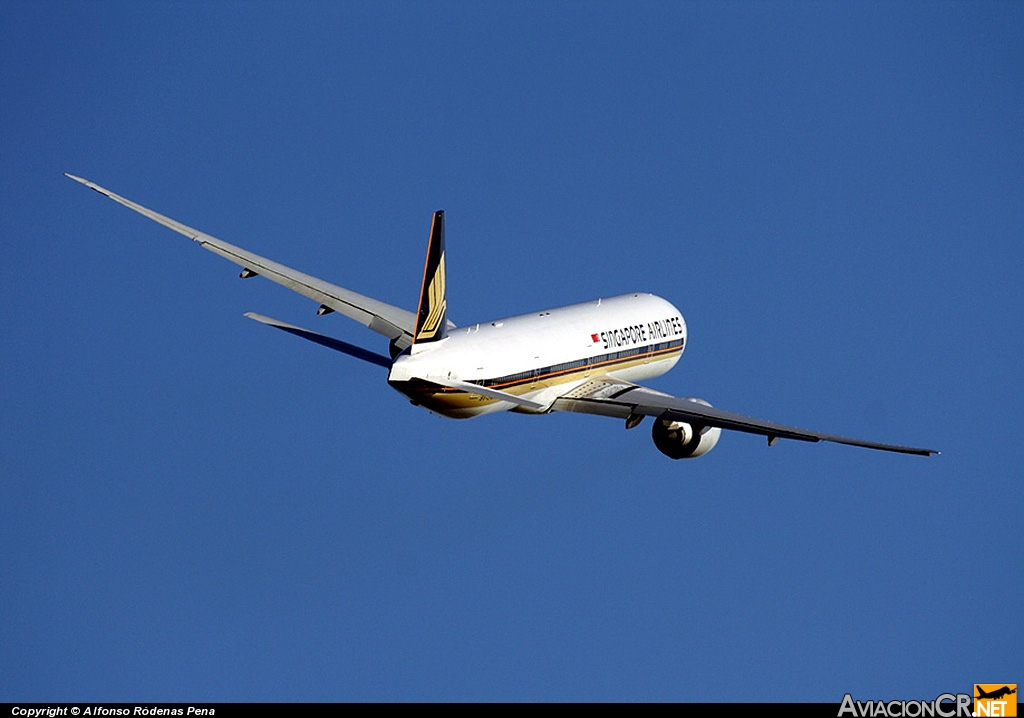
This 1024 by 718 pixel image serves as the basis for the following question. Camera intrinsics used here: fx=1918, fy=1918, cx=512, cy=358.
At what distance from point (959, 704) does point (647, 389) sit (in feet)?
81.2

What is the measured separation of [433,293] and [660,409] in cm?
1107

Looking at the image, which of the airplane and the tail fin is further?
the airplane

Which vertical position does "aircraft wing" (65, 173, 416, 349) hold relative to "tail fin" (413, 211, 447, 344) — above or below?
above

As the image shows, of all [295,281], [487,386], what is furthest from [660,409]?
[295,281]

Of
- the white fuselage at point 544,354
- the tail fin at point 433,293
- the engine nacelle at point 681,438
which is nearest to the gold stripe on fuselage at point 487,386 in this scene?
the white fuselage at point 544,354

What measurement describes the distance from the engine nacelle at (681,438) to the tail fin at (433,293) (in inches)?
456

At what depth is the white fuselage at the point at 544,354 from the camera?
76.8 meters

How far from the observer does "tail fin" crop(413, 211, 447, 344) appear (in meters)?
74.9

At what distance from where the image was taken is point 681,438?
82.5 metres

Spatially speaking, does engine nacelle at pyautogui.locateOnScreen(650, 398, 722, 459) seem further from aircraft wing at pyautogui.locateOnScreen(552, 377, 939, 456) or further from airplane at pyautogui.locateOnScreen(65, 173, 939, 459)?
aircraft wing at pyautogui.locateOnScreen(552, 377, 939, 456)

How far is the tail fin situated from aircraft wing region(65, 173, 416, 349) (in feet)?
33.4

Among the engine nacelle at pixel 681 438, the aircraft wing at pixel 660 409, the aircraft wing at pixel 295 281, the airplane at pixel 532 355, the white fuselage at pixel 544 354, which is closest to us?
the aircraft wing at pixel 660 409

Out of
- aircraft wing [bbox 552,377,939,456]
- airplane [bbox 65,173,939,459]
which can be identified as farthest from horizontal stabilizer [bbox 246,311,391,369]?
aircraft wing [bbox 552,377,939,456]

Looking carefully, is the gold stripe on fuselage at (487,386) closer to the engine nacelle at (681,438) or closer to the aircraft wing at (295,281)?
the engine nacelle at (681,438)
